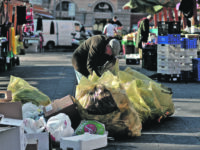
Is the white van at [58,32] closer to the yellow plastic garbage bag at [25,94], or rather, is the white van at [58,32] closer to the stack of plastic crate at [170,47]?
the stack of plastic crate at [170,47]

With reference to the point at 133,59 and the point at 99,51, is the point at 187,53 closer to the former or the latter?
the point at 133,59

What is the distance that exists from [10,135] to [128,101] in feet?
7.19

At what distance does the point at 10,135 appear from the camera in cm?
458

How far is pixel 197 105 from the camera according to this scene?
8992 mm

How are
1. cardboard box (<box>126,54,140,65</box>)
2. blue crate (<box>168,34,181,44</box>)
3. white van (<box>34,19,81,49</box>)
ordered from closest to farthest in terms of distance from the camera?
1. blue crate (<box>168,34,181,44</box>)
2. cardboard box (<box>126,54,140,65</box>)
3. white van (<box>34,19,81,49</box>)

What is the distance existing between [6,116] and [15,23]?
13.1 m

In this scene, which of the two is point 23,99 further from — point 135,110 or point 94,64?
point 135,110

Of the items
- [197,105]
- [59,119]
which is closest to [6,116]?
[59,119]

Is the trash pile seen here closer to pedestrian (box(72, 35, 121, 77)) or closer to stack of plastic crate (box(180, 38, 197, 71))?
pedestrian (box(72, 35, 121, 77))

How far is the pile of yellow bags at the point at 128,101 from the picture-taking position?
6273 millimetres

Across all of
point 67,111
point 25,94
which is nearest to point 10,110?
point 67,111

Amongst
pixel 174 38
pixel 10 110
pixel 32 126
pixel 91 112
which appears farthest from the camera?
pixel 174 38

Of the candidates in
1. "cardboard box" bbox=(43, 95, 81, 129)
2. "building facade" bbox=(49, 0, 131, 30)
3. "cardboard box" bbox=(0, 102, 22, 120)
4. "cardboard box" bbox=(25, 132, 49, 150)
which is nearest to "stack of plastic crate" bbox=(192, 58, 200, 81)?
"cardboard box" bbox=(43, 95, 81, 129)

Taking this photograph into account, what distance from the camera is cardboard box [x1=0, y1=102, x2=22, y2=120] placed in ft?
15.8
